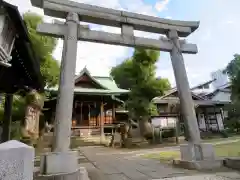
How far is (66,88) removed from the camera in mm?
4594

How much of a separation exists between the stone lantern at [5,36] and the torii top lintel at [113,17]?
1043 mm

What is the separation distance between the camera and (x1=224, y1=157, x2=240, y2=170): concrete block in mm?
4938

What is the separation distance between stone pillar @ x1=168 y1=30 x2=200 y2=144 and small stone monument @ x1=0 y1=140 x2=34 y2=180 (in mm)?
4650

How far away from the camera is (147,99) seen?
49.9ft

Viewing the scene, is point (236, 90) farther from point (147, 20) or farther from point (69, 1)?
point (69, 1)

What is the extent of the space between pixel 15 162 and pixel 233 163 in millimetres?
5221

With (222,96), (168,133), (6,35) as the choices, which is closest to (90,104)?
(168,133)

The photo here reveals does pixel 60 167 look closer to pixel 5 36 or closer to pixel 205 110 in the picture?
pixel 5 36

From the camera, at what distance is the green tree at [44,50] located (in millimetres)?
14039

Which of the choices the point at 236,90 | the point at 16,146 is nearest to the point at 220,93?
the point at 236,90

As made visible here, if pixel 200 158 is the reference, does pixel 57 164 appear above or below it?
above

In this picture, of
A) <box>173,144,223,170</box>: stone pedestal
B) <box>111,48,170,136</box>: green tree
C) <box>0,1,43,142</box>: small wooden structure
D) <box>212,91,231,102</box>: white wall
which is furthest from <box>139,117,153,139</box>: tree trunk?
<box>212,91,231,102</box>: white wall

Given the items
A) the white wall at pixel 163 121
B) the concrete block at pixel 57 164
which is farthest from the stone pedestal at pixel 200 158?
the white wall at pixel 163 121

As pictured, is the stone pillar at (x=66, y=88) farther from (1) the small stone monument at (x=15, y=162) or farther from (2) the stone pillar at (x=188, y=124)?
(2) the stone pillar at (x=188, y=124)
